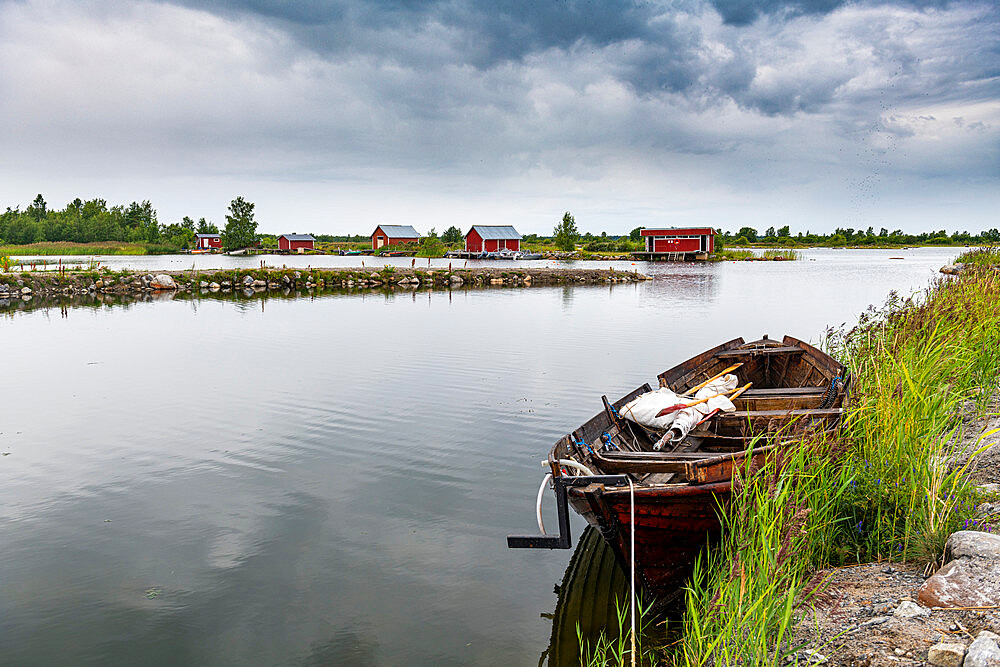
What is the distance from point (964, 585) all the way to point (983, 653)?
811 mm

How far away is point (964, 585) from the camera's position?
13.1 ft

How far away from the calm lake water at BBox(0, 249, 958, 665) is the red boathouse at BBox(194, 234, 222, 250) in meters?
107

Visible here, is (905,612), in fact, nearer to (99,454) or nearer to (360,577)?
(360,577)

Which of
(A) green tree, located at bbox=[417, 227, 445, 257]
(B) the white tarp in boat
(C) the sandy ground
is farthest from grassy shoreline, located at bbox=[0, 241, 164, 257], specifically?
(C) the sandy ground

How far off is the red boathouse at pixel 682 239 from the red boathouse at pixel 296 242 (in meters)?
60.2

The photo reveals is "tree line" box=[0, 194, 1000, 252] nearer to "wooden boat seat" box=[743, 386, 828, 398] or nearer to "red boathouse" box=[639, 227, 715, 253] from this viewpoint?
"red boathouse" box=[639, 227, 715, 253]

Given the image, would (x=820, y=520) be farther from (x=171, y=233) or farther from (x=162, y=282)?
(x=171, y=233)

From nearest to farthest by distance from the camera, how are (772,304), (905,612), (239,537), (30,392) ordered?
(905,612)
(239,537)
(30,392)
(772,304)

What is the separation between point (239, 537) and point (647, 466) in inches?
179

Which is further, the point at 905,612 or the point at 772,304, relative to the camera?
the point at 772,304

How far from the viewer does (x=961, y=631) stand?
372 centimetres

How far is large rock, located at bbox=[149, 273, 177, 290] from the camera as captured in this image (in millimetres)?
41188

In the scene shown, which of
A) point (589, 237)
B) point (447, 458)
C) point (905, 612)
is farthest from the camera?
point (589, 237)

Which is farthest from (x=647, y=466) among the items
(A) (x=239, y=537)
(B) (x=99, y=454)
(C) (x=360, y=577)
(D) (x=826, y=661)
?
(B) (x=99, y=454)
